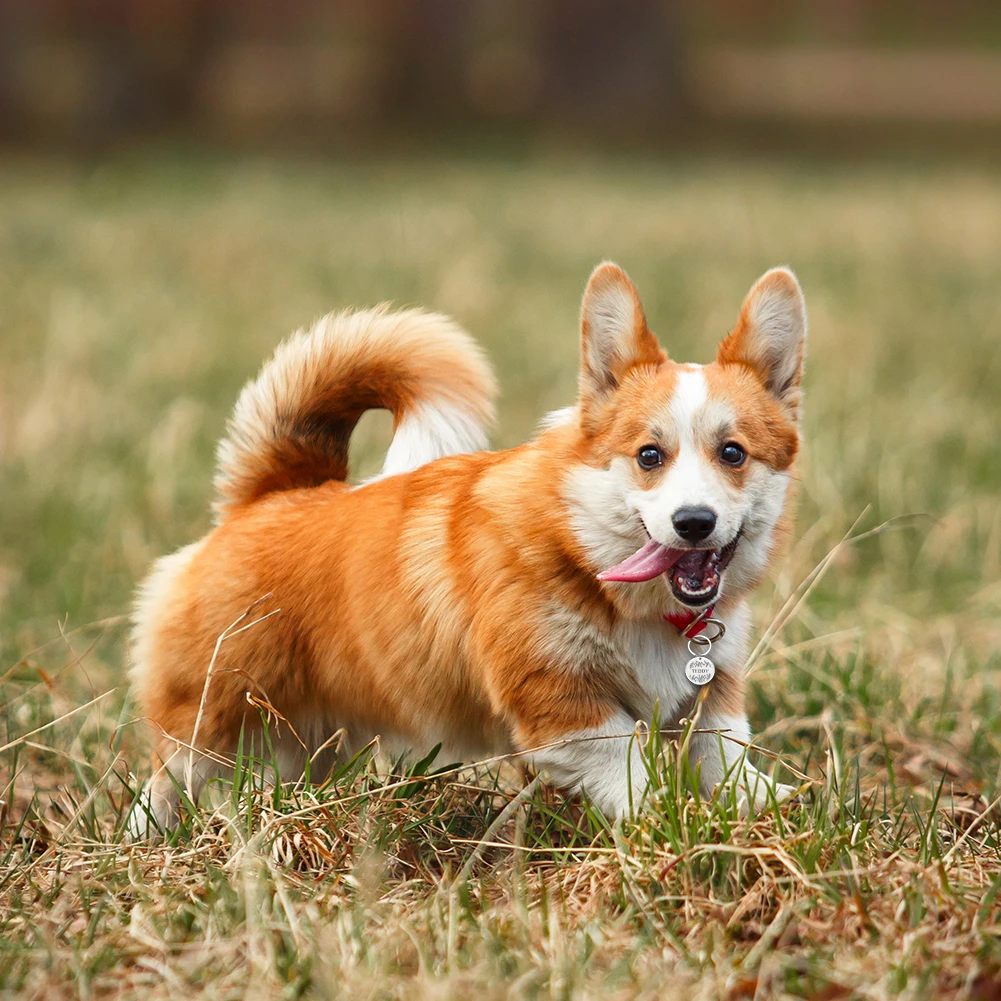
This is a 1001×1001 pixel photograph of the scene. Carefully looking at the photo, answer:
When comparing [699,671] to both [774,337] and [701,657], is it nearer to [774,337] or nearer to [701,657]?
Answer: [701,657]

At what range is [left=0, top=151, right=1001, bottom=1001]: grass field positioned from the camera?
2410mm

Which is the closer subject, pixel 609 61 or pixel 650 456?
pixel 650 456

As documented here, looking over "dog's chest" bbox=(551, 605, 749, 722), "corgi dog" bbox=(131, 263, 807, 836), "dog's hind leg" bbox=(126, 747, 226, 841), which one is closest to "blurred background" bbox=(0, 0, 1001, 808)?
"dog's hind leg" bbox=(126, 747, 226, 841)

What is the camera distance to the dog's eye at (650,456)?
9.39ft

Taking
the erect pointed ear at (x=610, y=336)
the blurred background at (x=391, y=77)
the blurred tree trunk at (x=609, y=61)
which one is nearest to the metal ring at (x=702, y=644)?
the erect pointed ear at (x=610, y=336)

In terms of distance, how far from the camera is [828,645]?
13.6 ft

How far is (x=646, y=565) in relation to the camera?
9.11ft

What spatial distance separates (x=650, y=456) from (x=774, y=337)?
448 mm

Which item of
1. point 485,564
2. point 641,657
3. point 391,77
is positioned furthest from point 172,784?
point 391,77

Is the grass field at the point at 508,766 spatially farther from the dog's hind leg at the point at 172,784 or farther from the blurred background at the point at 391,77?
the blurred background at the point at 391,77

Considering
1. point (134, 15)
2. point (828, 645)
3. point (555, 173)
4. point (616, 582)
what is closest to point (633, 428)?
point (616, 582)

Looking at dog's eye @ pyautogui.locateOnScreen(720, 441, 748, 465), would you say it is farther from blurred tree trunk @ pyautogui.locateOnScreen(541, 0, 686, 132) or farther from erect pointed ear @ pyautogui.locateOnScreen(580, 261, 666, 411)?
blurred tree trunk @ pyautogui.locateOnScreen(541, 0, 686, 132)

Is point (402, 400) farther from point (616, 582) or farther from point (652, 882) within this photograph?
point (652, 882)

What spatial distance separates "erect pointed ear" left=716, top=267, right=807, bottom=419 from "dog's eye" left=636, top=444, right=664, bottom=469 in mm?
336
